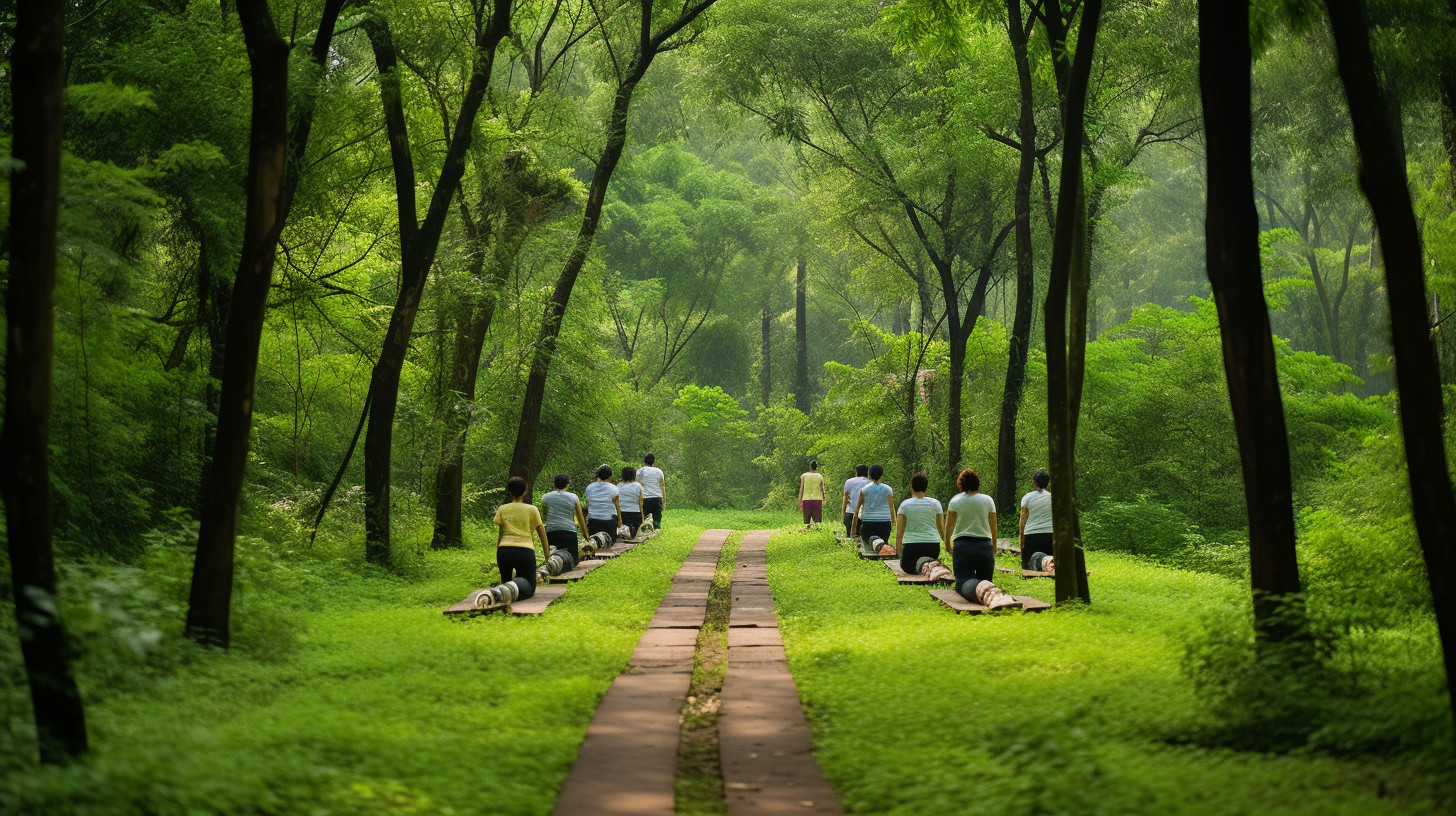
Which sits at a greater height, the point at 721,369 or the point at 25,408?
the point at 721,369

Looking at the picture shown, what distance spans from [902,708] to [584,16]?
1880 cm

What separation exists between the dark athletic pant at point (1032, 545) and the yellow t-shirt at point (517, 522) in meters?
6.07

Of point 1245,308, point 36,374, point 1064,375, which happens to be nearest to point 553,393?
point 1064,375

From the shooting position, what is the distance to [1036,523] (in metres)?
13.5

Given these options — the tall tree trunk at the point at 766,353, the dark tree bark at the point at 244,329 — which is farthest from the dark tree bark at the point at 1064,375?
the tall tree trunk at the point at 766,353

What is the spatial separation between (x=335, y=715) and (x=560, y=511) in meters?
8.22

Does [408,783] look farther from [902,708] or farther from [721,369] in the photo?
[721,369]

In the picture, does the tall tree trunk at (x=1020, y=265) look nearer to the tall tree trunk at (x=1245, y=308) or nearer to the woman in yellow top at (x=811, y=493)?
the woman in yellow top at (x=811, y=493)

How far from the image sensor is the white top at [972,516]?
11062 mm

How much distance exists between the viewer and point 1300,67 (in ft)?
94.2

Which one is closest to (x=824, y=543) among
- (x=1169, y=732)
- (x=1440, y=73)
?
(x=1440, y=73)

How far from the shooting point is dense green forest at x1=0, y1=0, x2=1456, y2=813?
4.90 m

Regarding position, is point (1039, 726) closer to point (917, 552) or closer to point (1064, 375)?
point (1064, 375)

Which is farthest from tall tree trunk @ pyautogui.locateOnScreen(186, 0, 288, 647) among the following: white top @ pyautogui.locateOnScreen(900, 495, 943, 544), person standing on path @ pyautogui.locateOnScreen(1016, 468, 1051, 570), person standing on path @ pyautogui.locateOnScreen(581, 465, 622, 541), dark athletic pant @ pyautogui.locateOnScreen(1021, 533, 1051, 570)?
person standing on path @ pyautogui.locateOnScreen(581, 465, 622, 541)
